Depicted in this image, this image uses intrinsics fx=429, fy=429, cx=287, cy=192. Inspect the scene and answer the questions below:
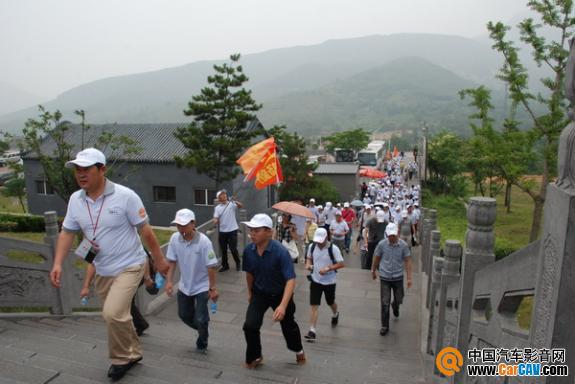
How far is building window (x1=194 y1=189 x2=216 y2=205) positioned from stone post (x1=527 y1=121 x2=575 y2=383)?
21.7 metres

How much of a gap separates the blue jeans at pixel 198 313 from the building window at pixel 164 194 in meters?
19.9

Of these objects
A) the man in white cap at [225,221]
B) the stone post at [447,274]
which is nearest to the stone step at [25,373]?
the stone post at [447,274]

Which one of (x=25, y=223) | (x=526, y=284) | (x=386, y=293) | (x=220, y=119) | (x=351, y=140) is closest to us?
(x=526, y=284)

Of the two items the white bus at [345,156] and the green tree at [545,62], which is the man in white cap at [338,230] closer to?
the green tree at [545,62]

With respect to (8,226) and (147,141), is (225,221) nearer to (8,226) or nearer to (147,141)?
(8,226)

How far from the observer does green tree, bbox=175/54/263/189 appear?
1866 centimetres

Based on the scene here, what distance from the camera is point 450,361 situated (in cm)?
368

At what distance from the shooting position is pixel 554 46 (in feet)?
48.7

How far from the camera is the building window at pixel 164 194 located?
78.5ft

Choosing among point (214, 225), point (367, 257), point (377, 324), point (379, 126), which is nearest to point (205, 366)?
point (377, 324)

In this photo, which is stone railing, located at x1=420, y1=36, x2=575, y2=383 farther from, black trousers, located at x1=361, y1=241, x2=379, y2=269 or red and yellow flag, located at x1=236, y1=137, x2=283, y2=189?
red and yellow flag, located at x1=236, y1=137, x2=283, y2=189

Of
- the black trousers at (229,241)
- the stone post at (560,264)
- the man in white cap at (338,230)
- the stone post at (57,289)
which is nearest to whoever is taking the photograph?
the stone post at (560,264)

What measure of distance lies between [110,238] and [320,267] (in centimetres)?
325

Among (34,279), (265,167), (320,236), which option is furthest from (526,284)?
(265,167)
